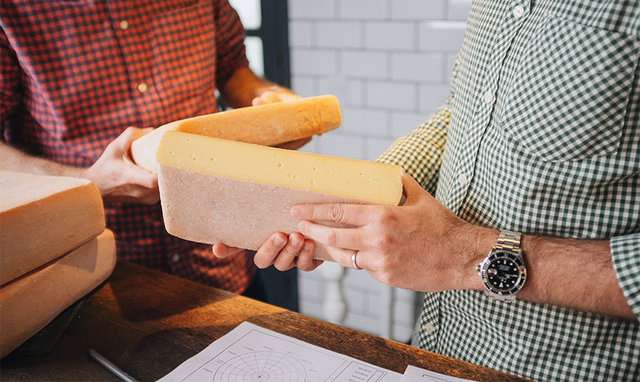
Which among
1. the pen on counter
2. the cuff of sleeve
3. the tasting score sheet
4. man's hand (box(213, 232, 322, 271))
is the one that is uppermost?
the cuff of sleeve

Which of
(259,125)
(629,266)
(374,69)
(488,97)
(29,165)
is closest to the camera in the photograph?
(629,266)

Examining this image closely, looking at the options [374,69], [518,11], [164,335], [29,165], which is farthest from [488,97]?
[374,69]

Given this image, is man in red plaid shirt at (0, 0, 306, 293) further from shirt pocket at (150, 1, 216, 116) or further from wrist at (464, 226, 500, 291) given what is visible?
wrist at (464, 226, 500, 291)

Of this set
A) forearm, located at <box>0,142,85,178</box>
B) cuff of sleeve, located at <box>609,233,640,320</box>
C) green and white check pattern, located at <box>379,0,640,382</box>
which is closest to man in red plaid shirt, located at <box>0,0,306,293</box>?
forearm, located at <box>0,142,85,178</box>

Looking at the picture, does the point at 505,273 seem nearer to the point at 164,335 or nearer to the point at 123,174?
the point at 164,335

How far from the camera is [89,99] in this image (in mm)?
1204

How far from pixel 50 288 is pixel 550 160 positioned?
965 mm

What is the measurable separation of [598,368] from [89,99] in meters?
1.34

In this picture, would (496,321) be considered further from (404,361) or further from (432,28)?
(432,28)

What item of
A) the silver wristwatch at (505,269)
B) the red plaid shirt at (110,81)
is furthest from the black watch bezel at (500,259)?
the red plaid shirt at (110,81)

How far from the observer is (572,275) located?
0.73 meters

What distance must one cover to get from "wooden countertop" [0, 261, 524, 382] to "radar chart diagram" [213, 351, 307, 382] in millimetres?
71

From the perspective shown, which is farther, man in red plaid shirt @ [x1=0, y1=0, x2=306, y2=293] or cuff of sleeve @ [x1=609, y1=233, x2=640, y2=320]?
man in red plaid shirt @ [x1=0, y1=0, x2=306, y2=293]

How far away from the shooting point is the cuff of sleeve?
0.67 meters
